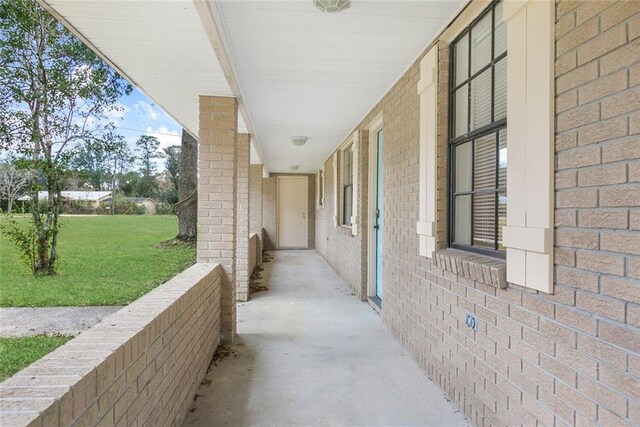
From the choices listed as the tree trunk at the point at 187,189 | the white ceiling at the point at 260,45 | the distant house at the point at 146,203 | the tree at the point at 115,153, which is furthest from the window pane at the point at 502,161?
the tree trunk at the point at 187,189

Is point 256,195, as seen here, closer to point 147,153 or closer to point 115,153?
point 115,153

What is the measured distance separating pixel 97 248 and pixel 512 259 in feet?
30.6

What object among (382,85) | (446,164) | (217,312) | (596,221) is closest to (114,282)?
(217,312)

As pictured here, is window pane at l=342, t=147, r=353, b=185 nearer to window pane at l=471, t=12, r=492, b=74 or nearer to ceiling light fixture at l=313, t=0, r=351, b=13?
window pane at l=471, t=12, r=492, b=74

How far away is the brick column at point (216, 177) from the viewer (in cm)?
332

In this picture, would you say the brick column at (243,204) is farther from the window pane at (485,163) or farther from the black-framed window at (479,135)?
the window pane at (485,163)

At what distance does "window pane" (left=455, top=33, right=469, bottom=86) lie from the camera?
2424 mm

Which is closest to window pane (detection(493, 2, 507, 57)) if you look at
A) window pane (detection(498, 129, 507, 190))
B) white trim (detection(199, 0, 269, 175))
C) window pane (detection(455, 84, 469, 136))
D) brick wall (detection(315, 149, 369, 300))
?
window pane (detection(455, 84, 469, 136))

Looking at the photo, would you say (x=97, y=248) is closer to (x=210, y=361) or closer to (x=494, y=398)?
(x=210, y=361)

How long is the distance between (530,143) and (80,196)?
6.21 meters

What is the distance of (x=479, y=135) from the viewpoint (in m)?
2.25

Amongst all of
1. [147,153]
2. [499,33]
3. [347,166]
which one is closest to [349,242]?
[347,166]

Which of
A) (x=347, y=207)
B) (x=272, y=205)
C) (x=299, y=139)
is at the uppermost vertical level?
(x=299, y=139)

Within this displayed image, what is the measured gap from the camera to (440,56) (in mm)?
2598
